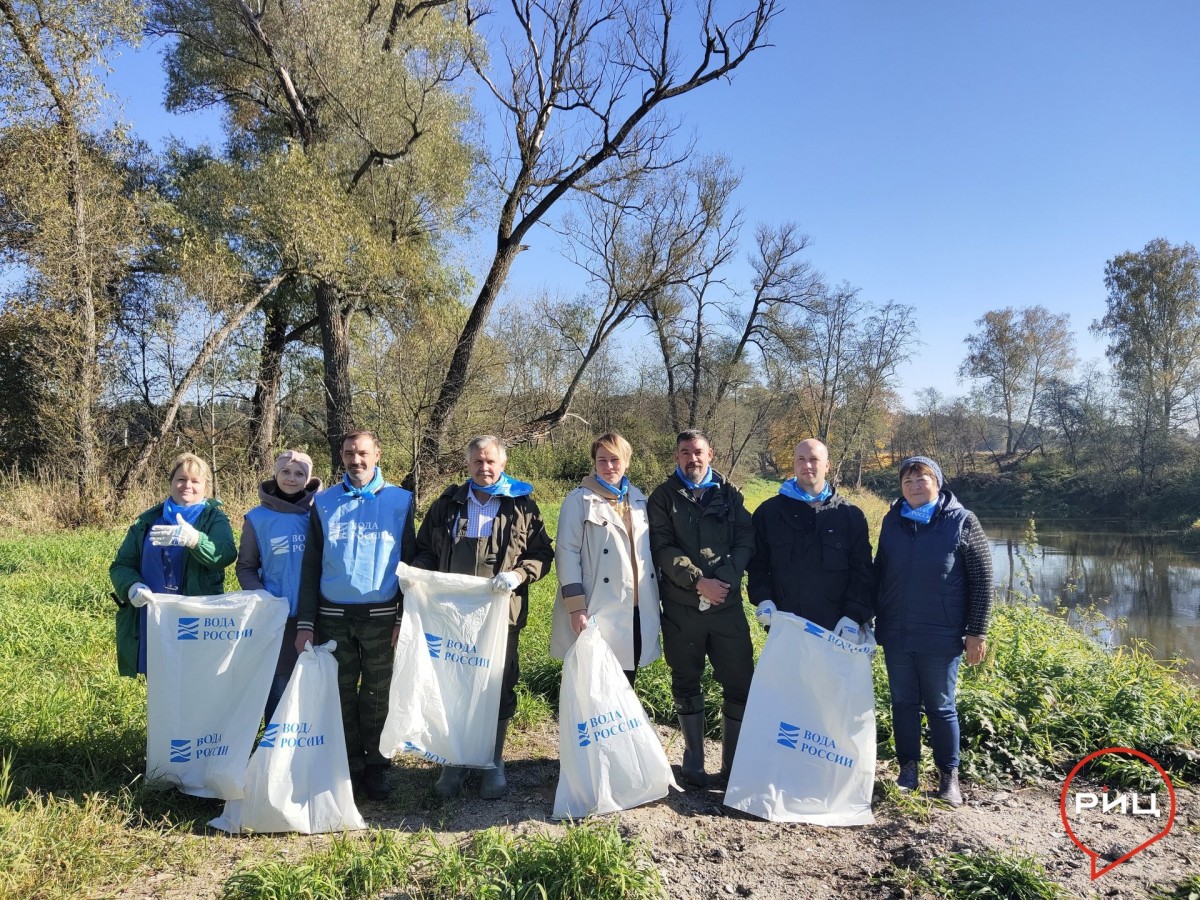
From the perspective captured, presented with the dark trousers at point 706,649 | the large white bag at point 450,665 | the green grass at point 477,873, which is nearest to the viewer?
the green grass at point 477,873

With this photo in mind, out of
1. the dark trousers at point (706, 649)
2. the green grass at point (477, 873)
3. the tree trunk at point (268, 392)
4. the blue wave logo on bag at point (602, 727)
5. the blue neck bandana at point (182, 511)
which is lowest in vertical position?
the green grass at point (477, 873)

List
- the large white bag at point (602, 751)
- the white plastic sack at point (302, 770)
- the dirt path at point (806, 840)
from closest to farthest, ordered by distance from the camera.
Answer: the dirt path at point (806, 840)
the white plastic sack at point (302, 770)
the large white bag at point (602, 751)

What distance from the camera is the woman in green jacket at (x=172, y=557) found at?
3.34 metres

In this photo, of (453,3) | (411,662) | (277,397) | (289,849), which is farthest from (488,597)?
(453,3)

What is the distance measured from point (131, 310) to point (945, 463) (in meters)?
36.9

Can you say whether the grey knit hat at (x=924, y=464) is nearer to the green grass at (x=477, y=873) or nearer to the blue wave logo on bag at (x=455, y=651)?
the green grass at (x=477, y=873)

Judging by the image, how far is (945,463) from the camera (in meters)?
37.5

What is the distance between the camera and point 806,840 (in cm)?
298

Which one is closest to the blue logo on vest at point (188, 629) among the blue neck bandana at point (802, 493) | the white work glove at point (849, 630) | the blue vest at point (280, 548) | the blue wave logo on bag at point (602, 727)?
the blue vest at point (280, 548)

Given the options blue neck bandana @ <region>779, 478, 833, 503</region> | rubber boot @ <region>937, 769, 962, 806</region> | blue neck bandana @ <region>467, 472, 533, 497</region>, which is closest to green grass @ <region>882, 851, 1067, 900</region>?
rubber boot @ <region>937, 769, 962, 806</region>

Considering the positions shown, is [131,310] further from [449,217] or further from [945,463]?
[945,463]

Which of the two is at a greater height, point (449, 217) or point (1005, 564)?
point (449, 217)

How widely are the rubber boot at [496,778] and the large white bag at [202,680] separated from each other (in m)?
1.09

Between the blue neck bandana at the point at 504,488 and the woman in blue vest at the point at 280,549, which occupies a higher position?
the blue neck bandana at the point at 504,488
